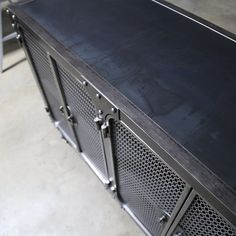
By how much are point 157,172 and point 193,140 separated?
19cm

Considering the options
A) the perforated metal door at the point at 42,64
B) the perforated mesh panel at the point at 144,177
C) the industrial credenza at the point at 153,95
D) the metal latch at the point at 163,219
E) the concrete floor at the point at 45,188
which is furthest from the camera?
the concrete floor at the point at 45,188

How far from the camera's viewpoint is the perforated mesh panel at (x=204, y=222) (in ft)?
1.99

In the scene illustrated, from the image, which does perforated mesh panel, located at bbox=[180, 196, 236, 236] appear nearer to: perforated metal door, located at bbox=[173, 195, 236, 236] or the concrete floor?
perforated metal door, located at bbox=[173, 195, 236, 236]

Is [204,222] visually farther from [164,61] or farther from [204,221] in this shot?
[164,61]

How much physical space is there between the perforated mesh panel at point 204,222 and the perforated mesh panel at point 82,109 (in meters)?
0.44

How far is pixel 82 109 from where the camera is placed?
38.9 inches

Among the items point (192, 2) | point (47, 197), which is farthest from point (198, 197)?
point (192, 2)

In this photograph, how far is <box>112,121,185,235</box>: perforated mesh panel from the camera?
0.71 metres

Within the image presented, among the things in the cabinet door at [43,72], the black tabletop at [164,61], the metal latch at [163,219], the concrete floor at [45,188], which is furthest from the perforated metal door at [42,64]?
the metal latch at [163,219]

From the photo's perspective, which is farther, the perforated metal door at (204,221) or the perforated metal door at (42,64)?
the perforated metal door at (42,64)

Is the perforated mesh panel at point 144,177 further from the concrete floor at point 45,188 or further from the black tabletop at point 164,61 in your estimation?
the concrete floor at point 45,188

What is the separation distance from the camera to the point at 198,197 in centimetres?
60

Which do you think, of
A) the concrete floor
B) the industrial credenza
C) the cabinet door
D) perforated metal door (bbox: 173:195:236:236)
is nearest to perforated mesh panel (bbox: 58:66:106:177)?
the industrial credenza

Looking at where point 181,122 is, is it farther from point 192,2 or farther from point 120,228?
point 192,2
